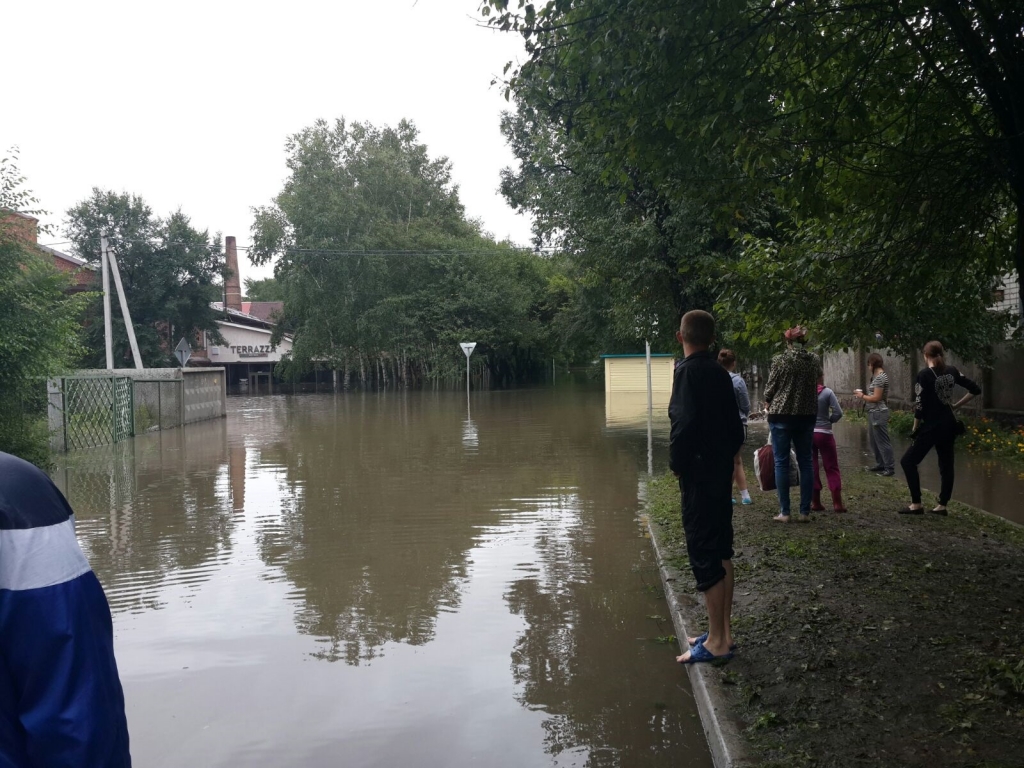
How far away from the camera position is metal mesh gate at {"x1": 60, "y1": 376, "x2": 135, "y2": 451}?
20.2m

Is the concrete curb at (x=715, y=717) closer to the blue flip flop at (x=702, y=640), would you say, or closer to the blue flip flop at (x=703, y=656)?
the blue flip flop at (x=703, y=656)

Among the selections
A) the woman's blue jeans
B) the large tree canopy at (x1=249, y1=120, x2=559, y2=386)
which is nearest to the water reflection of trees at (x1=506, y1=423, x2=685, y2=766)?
the woman's blue jeans

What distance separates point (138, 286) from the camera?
1996 inches

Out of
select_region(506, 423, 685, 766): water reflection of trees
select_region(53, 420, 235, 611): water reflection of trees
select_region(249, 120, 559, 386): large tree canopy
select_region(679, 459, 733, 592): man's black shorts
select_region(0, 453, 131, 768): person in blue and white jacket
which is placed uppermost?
select_region(249, 120, 559, 386): large tree canopy

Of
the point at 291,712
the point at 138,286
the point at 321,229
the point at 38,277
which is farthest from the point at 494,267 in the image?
the point at 291,712

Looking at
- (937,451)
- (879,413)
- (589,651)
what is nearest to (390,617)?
(589,651)

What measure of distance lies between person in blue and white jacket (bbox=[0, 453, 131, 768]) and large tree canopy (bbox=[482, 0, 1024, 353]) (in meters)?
5.10

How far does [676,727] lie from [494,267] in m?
51.3

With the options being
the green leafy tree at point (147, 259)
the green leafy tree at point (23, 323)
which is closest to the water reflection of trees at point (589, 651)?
the green leafy tree at point (23, 323)

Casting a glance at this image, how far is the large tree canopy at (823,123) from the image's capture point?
6.10 m

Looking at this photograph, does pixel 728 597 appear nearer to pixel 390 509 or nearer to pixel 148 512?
pixel 390 509

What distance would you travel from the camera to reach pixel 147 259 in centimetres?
5078

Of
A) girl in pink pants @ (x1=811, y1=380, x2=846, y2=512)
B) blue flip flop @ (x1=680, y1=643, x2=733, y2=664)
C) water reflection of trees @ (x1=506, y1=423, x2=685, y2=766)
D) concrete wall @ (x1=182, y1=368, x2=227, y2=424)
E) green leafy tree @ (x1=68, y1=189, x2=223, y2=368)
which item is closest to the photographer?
water reflection of trees @ (x1=506, y1=423, x2=685, y2=766)

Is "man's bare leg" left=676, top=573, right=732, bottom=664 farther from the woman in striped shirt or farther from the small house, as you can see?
the small house
